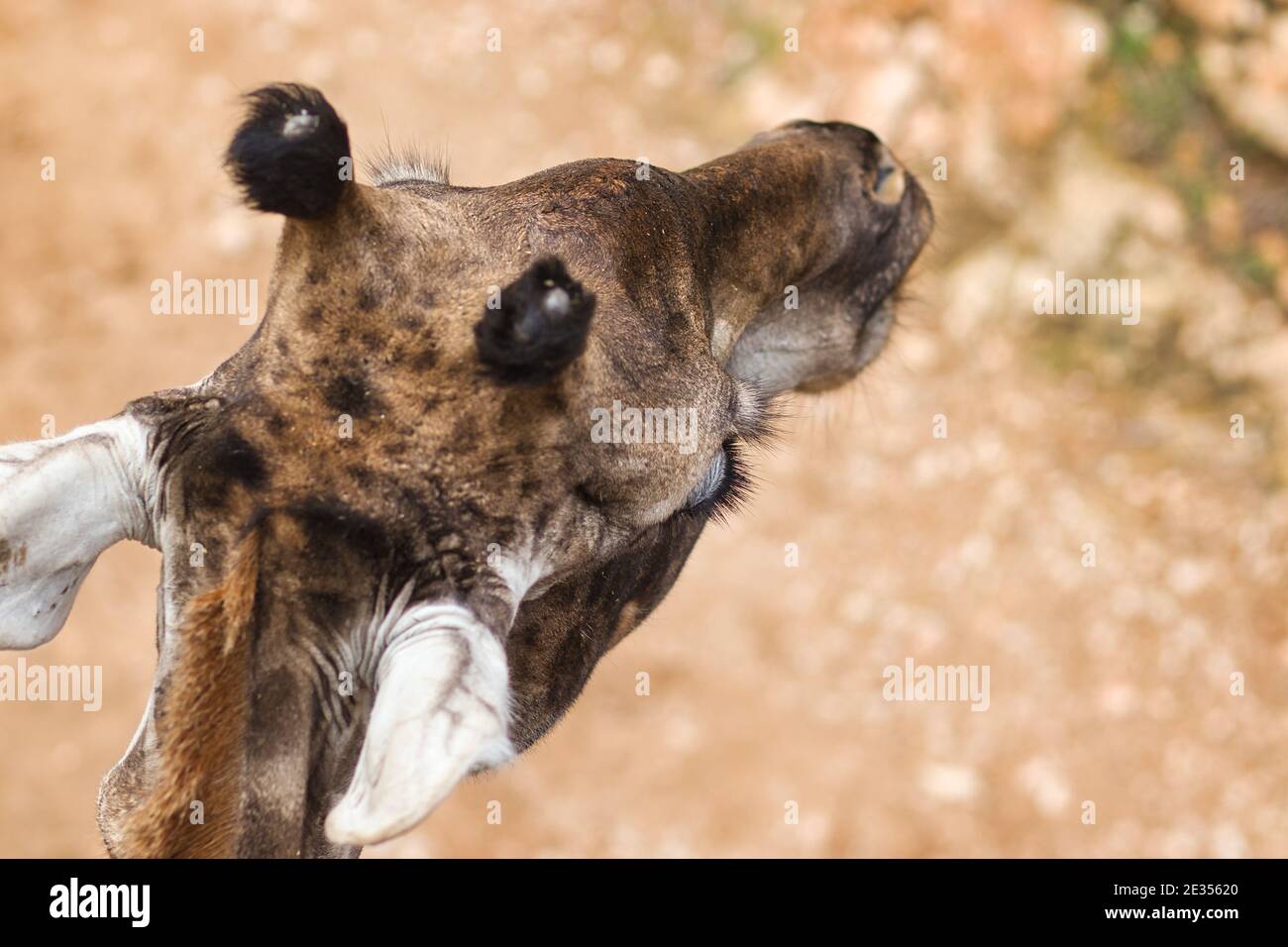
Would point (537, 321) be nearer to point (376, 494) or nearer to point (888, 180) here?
point (376, 494)

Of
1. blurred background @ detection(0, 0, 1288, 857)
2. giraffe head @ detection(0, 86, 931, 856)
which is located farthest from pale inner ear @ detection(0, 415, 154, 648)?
blurred background @ detection(0, 0, 1288, 857)

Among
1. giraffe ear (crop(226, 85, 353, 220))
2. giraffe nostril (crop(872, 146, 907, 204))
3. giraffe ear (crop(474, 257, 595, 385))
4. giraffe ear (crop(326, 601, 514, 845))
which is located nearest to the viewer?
giraffe ear (crop(326, 601, 514, 845))

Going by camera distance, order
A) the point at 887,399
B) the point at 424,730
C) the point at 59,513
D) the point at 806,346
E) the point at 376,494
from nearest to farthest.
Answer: the point at 424,730, the point at 59,513, the point at 376,494, the point at 806,346, the point at 887,399

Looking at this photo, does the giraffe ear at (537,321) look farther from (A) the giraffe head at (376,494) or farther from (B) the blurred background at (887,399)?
(B) the blurred background at (887,399)

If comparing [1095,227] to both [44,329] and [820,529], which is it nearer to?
[820,529]

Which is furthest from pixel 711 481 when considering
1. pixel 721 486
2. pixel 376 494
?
pixel 376 494

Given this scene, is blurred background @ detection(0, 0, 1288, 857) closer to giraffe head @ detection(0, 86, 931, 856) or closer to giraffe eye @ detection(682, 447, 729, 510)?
giraffe eye @ detection(682, 447, 729, 510)

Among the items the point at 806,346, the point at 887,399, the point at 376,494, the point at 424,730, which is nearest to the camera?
the point at 424,730

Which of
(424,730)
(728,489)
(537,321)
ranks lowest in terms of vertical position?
(424,730)
